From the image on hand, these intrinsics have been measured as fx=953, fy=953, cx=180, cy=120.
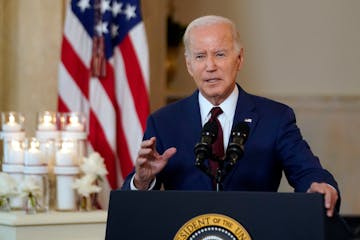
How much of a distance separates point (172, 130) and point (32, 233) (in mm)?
1456

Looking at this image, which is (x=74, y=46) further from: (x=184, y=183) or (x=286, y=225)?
(x=286, y=225)

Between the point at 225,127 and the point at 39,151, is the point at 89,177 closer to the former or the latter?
the point at 39,151

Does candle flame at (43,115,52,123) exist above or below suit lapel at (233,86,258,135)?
above

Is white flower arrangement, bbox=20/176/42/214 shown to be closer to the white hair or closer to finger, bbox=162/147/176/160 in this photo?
the white hair

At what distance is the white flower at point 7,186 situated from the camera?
5.16 m

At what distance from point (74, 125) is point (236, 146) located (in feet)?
8.65

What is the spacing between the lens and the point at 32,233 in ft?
16.4

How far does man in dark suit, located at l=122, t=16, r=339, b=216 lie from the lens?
12.1 ft

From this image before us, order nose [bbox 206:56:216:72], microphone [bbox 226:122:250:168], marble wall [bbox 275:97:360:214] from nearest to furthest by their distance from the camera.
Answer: microphone [bbox 226:122:250:168] → nose [bbox 206:56:216:72] → marble wall [bbox 275:97:360:214]

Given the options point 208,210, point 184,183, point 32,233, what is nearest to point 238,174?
point 184,183

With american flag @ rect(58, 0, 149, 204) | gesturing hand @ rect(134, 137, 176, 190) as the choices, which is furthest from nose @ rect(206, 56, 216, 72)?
american flag @ rect(58, 0, 149, 204)

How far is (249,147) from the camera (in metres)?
3.79

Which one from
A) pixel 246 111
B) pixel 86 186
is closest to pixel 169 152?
pixel 246 111

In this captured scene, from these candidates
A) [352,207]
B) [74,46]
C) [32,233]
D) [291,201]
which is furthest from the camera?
[352,207]
